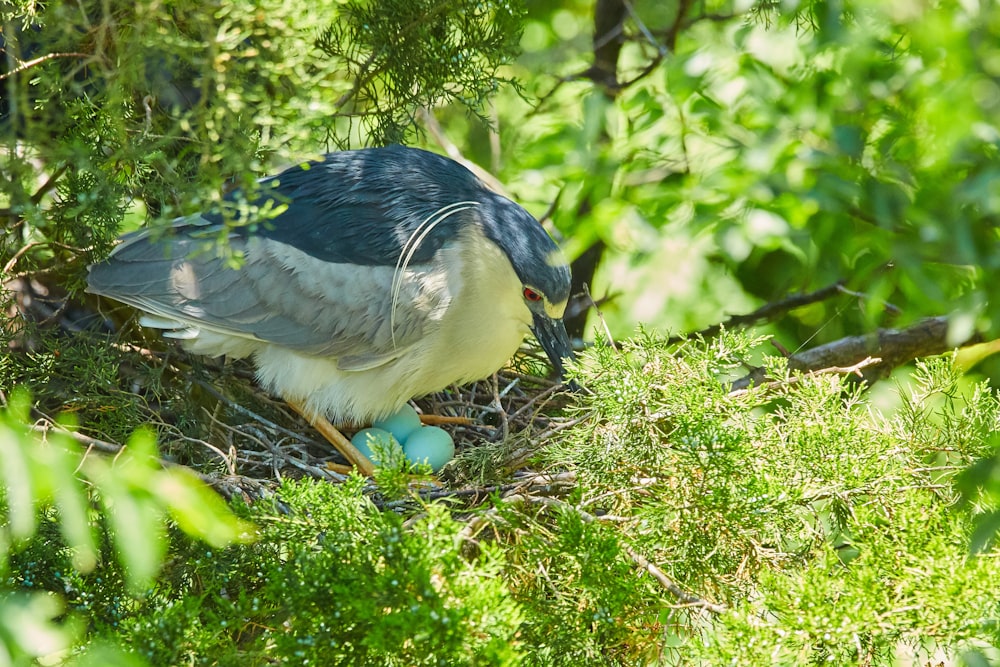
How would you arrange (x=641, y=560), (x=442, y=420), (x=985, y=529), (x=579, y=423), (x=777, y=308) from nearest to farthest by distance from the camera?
(x=985, y=529), (x=641, y=560), (x=579, y=423), (x=442, y=420), (x=777, y=308)

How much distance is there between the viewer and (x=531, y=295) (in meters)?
2.26

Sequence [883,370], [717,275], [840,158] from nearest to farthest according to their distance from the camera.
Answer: [840,158] → [883,370] → [717,275]

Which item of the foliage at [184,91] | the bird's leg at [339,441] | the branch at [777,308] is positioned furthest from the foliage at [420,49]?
the branch at [777,308]

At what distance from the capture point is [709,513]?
1.52 m

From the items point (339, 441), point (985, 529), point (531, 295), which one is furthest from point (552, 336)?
point (985, 529)

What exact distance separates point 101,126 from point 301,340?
700 mm

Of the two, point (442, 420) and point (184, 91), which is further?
point (442, 420)

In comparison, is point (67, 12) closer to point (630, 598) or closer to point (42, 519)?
point (42, 519)

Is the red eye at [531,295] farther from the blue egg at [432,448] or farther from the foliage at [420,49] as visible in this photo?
the foliage at [420,49]

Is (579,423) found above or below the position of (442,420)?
above

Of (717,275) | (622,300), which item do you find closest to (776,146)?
(717,275)

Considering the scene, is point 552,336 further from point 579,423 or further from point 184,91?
point 184,91

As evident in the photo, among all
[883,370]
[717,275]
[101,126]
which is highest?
[101,126]

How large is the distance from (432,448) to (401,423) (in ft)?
0.69
